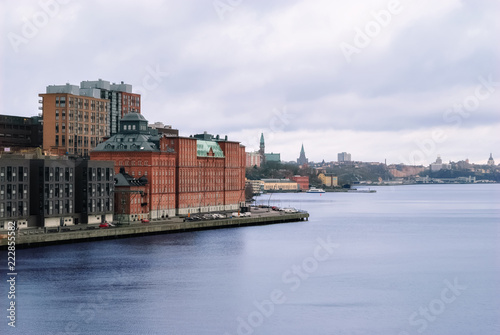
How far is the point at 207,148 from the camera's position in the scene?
399 feet

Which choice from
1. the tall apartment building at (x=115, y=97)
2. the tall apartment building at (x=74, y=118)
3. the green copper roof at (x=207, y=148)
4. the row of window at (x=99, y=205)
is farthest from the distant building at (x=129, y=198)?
the tall apartment building at (x=115, y=97)

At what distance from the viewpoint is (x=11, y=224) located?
2921 inches

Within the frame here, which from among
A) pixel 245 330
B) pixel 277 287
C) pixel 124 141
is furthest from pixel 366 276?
pixel 124 141

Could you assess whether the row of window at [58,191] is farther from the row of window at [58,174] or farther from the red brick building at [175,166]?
the red brick building at [175,166]

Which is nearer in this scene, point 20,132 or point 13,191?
point 13,191

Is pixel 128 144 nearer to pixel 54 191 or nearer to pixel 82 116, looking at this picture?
pixel 54 191

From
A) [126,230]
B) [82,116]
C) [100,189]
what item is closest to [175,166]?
[100,189]

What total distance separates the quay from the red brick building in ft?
14.7

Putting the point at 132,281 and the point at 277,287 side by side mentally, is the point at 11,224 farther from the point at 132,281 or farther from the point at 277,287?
the point at 277,287

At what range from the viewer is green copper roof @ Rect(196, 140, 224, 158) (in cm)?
11880

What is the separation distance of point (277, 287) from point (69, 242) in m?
27.9

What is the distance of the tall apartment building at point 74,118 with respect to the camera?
463ft

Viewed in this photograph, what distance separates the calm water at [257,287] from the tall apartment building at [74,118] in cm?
6052

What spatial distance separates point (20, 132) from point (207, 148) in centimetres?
4255
